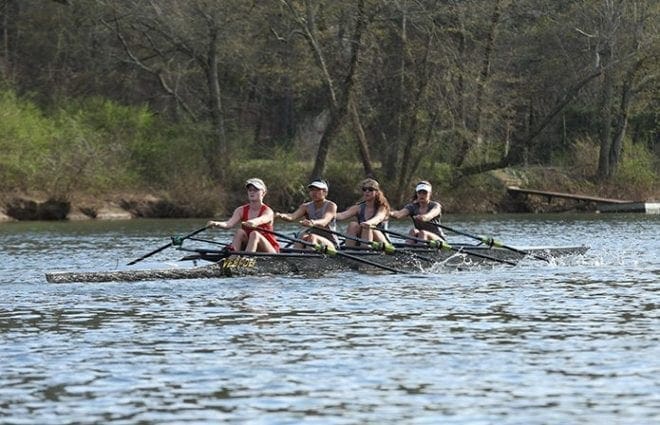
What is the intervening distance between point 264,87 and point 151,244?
24.0 m

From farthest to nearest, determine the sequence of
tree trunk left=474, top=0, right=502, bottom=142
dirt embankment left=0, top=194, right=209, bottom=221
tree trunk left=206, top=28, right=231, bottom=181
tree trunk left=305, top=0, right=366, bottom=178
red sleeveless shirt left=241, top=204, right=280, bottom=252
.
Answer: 1. tree trunk left=206, top=28, right=231, bottom=181
2. tree trunk left=474, top=0, right=502, bottom=142
3. tree trunk left=305, top=0, right=366, bottom=178
4. dirt embankment left=0, top=194, right=209, bottom=221
5. red sleeveless shirt left=241, top=204, right=280, bottom=252

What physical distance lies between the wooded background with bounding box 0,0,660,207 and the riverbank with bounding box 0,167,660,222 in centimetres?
111

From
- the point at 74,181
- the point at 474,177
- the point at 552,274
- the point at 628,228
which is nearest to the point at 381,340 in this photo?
the point at 552,274

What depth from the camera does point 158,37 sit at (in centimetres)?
5397

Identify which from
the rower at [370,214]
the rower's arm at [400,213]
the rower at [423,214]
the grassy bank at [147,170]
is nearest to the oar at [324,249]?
the rower at [370,214]

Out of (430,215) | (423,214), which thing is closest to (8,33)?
(423,214)

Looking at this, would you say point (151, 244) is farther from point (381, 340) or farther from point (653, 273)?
point (381, 340)

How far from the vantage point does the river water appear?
11891 millimetres

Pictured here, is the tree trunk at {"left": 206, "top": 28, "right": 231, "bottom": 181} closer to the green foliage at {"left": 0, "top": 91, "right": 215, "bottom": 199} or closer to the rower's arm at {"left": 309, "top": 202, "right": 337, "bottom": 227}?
the green foliage at {"left": 0, "top": 91, "right": 215, "bottom": 199}

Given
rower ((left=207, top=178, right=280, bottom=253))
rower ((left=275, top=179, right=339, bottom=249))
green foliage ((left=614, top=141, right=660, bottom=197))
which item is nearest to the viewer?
rower ((left=207, top=178, right=280, bottom=253))

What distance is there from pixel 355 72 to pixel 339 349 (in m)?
35.5

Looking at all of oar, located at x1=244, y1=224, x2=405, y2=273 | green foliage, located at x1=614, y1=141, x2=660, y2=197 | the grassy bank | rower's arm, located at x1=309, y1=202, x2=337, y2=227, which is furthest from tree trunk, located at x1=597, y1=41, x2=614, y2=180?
oar, located at x1=244, y1=224, x2=405, y2=273

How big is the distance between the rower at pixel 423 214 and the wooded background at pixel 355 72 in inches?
896

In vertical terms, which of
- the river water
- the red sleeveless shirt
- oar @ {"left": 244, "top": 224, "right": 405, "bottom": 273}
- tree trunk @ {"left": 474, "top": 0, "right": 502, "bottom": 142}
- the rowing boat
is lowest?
the river water
